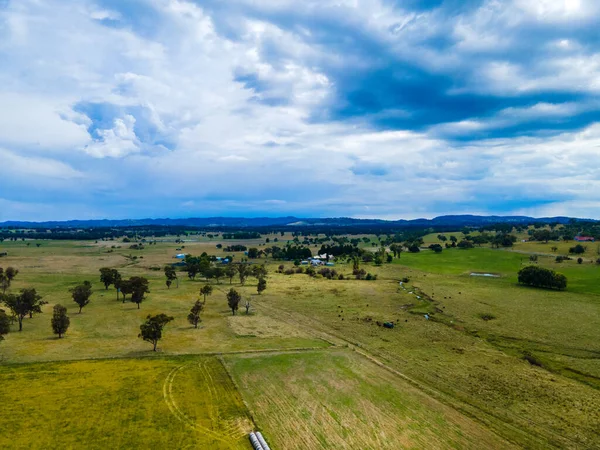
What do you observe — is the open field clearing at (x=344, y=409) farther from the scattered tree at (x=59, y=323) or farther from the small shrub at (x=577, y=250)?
the small shrub at (x=577, y=250)

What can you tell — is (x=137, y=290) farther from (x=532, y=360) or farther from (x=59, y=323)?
(x=532, y=360)

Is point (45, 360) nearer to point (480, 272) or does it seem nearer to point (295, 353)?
point (295, 353)

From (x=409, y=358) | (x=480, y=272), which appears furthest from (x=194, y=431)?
(x=480, y=272)

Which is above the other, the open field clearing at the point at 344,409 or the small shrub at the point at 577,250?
the small shrub at the point at 577,250

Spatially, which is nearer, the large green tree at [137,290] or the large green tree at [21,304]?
the large green tree at [21,304]

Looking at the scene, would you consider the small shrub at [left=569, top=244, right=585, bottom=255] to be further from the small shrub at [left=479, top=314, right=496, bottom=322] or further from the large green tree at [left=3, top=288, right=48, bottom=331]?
the large green tree at [left=3, top=288, right=48, bottom=331]

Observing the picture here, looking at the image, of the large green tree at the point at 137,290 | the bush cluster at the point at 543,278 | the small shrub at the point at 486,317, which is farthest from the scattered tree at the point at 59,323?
the bush cluster at the point at 543,278
